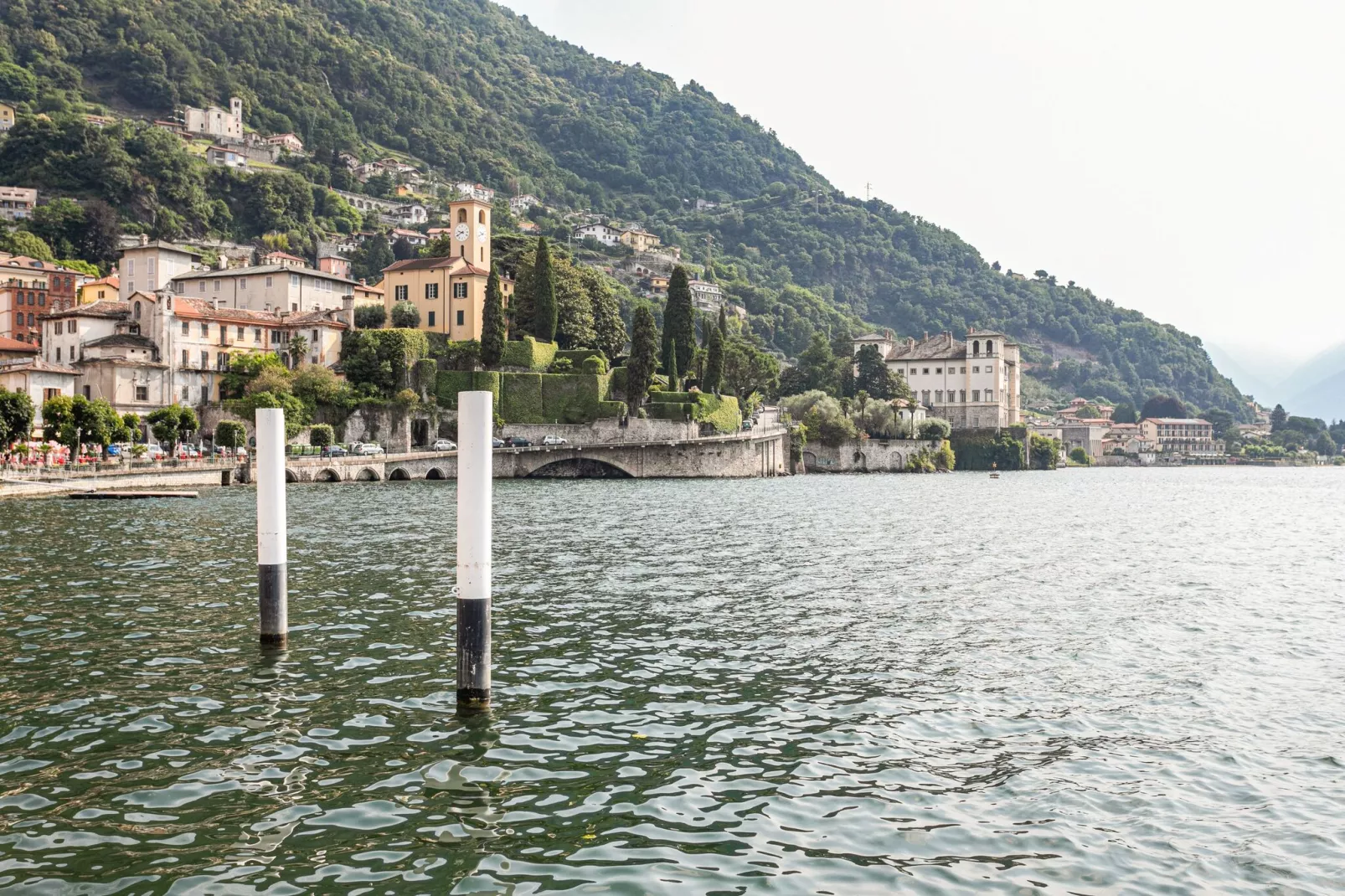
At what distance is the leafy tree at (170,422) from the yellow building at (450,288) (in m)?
27.4

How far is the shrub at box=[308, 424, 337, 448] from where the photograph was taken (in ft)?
252

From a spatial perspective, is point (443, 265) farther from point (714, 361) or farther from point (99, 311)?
point (99, 311)

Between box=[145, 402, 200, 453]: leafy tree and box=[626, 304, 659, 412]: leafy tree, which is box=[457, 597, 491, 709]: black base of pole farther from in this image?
box=[626, 304, 659, 412]: leafy tree

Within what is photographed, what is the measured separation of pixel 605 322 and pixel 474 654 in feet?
300

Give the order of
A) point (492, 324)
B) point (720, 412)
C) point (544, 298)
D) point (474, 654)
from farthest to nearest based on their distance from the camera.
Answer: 1. point (720, 412)
2. point (544, 298)
3. point (492, 324)
4. point (474, 654)

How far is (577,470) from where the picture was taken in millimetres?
87625

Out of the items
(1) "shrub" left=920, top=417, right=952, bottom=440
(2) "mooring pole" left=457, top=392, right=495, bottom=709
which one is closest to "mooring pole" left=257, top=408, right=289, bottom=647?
(2) "mooring pole" left=457, top=392, right=495, bottom=709

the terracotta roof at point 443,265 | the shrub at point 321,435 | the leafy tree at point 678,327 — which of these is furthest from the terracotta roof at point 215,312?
the leafy tree at point 678,327

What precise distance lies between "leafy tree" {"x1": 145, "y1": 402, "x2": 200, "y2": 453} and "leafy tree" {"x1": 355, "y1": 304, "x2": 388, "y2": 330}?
24.9 meters

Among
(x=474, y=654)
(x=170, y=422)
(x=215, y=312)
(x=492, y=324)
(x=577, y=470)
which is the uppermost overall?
(x=215, y=312)

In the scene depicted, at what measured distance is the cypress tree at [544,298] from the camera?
93062 mm

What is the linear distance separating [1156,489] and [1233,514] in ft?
120

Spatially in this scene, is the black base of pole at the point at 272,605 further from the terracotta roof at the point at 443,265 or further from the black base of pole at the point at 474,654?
the terracotta roof at the point at 443,265

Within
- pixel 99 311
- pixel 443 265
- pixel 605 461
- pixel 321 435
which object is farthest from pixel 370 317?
pixel 605 461
